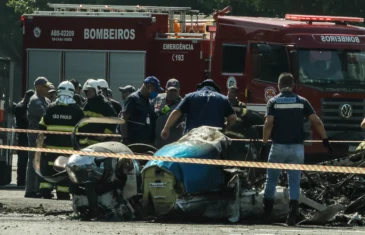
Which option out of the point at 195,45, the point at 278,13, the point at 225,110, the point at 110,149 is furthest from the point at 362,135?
the point at 278,13

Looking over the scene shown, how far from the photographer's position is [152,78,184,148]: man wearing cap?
54.5ft

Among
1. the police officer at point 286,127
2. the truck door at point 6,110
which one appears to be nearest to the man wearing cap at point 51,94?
the truck door at point 6,110

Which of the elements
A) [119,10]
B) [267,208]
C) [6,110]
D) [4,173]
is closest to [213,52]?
[119,10]

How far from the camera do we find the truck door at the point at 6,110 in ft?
65.1

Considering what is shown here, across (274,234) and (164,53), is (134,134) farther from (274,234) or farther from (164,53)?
(164,53)

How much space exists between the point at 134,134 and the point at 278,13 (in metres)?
19.2

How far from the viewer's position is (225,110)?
14414mm

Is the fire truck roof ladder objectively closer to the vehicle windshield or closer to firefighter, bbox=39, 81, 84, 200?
the vehicle windshield

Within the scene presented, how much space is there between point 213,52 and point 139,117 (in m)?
6.05

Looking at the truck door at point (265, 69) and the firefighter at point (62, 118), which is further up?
the truck door at point (265, 69)

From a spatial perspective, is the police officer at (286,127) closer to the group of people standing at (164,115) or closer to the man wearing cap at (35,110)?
the group of people standing at (164,115)

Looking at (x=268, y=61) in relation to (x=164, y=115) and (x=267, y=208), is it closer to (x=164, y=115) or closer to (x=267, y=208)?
(x=164, y=115)

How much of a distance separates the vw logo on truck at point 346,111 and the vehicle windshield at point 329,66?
1.44 ft

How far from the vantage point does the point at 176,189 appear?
12.9 metres
